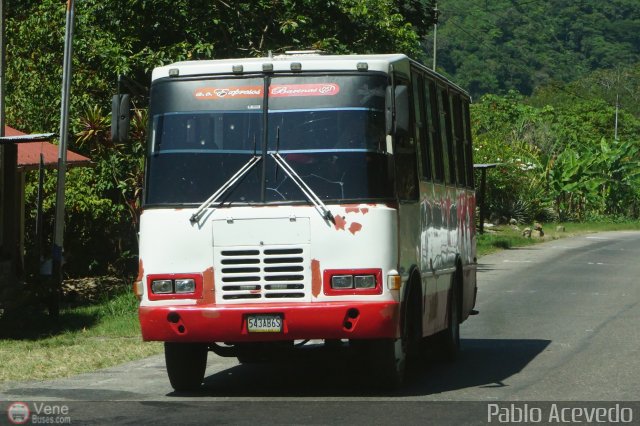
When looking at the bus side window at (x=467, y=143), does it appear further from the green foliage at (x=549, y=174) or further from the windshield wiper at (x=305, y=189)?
the green foliage at (x=549, y=174)

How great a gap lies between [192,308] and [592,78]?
107 metres

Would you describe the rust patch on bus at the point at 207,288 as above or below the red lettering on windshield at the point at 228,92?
below

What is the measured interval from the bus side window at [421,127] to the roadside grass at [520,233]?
2605 cm

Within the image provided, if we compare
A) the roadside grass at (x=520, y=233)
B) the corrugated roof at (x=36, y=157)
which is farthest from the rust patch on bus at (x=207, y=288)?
the roadside grass at (x=520, y=233)

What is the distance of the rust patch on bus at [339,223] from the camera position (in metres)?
11.5

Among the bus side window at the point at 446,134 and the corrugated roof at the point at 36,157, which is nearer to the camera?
the bus side window at the point at 446,134

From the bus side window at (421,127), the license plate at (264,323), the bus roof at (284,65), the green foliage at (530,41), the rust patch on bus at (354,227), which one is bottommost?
the license plate at (264,323)

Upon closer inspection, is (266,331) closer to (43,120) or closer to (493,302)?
(493,302)

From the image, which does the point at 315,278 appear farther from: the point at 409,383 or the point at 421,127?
the point at 421,127

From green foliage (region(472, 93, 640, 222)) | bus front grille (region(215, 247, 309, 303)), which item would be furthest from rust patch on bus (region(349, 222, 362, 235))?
green foliage (region(472, 93, 640, 222))

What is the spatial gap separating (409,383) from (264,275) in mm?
2080

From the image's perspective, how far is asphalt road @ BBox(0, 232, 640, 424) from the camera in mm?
10641

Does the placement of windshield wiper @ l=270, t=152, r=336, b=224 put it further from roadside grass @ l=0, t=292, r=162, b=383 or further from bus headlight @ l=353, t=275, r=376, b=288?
roadside grass @ l=0, t=292, r=162, b=383

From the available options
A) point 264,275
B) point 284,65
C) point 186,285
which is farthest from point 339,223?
point 284,65
